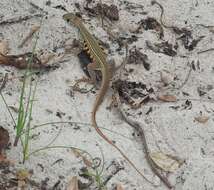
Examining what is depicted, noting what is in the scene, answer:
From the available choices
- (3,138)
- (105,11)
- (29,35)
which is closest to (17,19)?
(29,35)

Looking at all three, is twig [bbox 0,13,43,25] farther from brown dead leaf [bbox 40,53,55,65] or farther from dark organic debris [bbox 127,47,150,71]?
dark organic debris [bbox 127,47,150,71]

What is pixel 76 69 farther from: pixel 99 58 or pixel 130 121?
pixel 130 121

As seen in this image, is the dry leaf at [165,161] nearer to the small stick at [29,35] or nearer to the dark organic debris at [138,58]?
the dark organic debris at [138,58]

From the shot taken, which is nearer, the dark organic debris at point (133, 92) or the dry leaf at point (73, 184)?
the dry leaf at point (73, 184)

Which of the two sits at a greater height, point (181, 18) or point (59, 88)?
point (181, 18)

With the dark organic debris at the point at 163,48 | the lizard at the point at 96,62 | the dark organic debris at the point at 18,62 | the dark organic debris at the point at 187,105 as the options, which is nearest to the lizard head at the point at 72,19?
the lizard at the point at 96,62

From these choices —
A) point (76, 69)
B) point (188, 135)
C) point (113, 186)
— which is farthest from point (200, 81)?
point (113, 186)

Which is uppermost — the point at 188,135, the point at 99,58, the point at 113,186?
the point at 99,58
